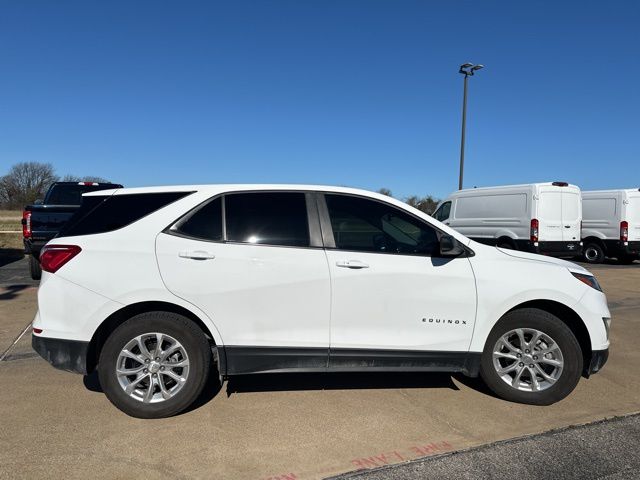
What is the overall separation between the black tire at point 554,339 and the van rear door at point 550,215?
32.3 ft

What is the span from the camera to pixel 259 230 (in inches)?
138

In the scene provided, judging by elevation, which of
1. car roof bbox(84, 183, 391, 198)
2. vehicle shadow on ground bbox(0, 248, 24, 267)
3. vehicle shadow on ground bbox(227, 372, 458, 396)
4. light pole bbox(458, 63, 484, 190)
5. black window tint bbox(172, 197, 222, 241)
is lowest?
vehicle shadow on ground bbox(227, 372, 458, 396)

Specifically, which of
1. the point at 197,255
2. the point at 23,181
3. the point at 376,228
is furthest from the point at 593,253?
the point at 23,181

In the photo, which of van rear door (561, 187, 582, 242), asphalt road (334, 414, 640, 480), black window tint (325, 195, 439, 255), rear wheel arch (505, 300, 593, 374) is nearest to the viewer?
asphalt road (334, 414, 640, 480)

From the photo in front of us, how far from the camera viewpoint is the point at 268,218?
356 centimetres

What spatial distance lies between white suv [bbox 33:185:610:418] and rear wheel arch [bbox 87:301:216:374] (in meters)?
0.01

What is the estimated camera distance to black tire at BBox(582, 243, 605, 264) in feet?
49.2

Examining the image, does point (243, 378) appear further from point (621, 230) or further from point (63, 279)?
point (621, 230)

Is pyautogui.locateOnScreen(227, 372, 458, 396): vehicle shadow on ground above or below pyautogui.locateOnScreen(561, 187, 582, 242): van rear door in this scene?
below

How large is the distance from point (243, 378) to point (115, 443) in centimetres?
137

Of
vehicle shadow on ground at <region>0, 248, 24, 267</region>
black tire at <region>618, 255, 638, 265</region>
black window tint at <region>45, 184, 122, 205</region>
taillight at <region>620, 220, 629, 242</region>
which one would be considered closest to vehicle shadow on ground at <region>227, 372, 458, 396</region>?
black window tint at <region>45, 184, 122, 205</region>

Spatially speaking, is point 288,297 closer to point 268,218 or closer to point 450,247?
point 268,218

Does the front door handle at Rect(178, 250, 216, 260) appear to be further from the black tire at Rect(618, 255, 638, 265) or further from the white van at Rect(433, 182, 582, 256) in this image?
the black tire at Rect(618, 255, 638, 265)

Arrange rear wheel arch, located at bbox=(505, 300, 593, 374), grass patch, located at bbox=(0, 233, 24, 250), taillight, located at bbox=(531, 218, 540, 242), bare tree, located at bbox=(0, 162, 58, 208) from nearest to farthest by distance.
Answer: rear wheel arch, located at bbox=(505, 300, 593, 374)
taillight, located at bbox=(531, 218, 540, 242)
grass patch, located at bbox=(0, 233, 24, 250)
bare tree, located at bbox=(0, 162, 58, 208)
